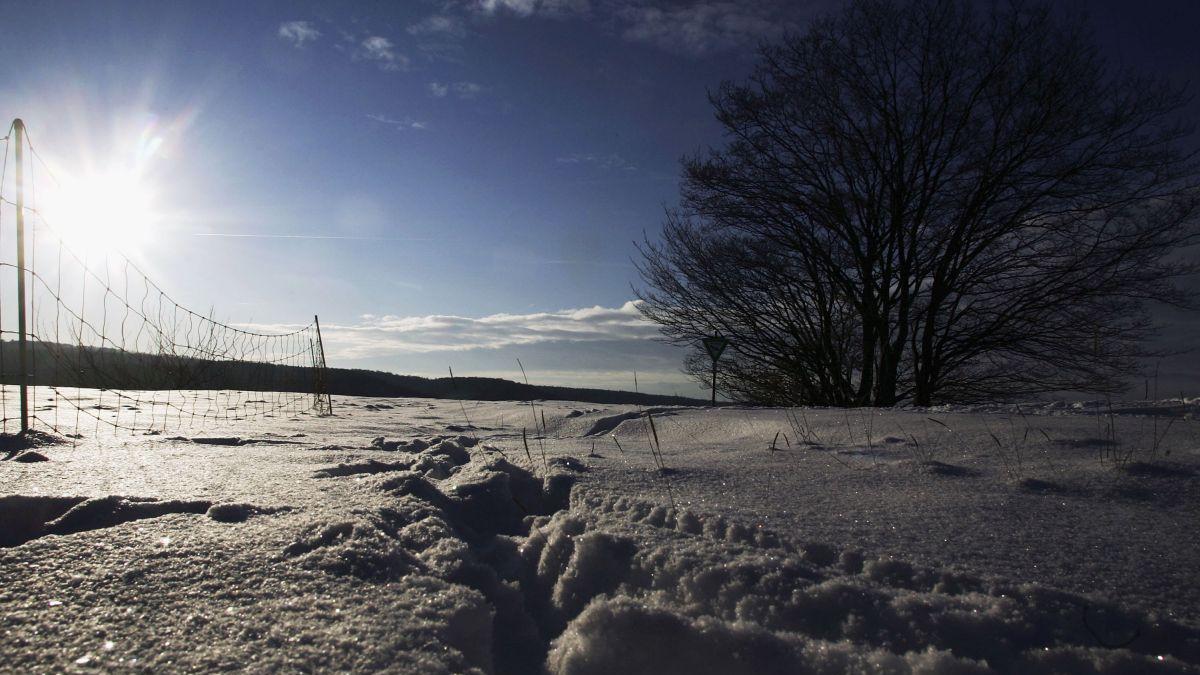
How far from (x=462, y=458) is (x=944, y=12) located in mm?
6302

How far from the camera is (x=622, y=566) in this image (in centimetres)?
112

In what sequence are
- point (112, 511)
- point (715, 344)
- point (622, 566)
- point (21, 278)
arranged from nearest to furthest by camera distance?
point (622, 566) < point (112, 511) < point (21, 278) < point (715, 344)

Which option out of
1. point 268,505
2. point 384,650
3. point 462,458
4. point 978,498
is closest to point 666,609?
point 384,650

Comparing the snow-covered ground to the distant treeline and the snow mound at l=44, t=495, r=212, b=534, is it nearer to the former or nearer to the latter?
the snow mound at l=44, t=495, r=212, b=534

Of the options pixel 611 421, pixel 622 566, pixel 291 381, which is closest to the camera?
pixel 622 566

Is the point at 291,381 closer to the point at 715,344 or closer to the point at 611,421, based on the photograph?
the point at 715,344

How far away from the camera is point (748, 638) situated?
2.78 feet

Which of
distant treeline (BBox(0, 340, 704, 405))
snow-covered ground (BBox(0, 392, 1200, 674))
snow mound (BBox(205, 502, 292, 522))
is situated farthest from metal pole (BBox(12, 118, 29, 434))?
distant treeline (BBox(0, 340, 704, 405))

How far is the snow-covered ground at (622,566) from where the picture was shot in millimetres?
822

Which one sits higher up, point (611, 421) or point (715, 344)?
point (715, 344)

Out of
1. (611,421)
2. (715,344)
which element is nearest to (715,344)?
(715,344)

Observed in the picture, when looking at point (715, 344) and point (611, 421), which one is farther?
point (715, 344)

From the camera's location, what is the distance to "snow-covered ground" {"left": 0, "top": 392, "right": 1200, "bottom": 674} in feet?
2.70

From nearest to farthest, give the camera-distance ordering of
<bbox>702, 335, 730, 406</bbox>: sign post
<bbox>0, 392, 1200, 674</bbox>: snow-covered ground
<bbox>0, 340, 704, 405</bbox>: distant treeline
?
1. <bbox>0, 392, 1200, 674</bbox>: snow-covered ground
2. <bbox>702, 335, 730, 406</bbox>: sign post
3. <bbox>0, 340, 704, 405</bbox>: distant treeline
